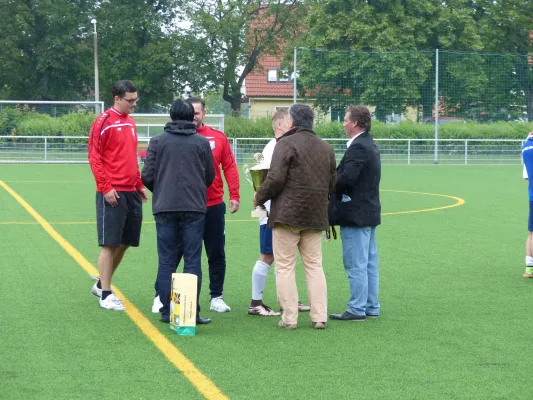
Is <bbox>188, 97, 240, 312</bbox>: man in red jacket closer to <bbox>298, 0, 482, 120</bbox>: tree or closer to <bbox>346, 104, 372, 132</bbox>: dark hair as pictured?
<bbox>346, 104, 372, 132</bbox>: dark hair

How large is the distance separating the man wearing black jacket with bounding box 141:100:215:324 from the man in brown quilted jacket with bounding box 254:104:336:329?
0.48 metres

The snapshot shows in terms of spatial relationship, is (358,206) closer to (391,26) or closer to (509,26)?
(391,26)

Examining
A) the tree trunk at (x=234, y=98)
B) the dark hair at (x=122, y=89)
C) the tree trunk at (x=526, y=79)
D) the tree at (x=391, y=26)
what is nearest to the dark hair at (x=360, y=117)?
the dark hair at (x=122, y=89)

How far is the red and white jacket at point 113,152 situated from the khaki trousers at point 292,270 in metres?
1.51

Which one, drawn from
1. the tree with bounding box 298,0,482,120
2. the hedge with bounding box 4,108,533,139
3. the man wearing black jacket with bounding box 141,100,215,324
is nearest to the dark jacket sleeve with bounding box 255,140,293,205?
the man wearing black jacket with bounding box 141,100,215,324

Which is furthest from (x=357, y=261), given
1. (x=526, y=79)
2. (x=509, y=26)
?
(x=509, y=26)

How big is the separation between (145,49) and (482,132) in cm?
2829

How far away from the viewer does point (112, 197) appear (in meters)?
Answer: 8.17

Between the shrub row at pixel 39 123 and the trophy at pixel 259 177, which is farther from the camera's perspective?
the shrub row at pixel 39 123

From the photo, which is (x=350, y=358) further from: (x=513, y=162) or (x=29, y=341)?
(x=513, y=162)

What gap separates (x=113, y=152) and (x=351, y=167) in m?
2.02

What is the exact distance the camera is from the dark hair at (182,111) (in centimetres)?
758

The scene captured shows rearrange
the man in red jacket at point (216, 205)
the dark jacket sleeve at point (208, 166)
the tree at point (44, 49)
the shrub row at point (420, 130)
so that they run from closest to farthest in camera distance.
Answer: the dark jacket sleeve at point (208, 166) < the man in red jacket at point (216, 205) < the shrub row at point (420, 130) < the tree at point (44, 49)

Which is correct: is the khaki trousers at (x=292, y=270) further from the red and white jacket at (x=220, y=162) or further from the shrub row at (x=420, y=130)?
the shrub row at (x=420, y=130)
